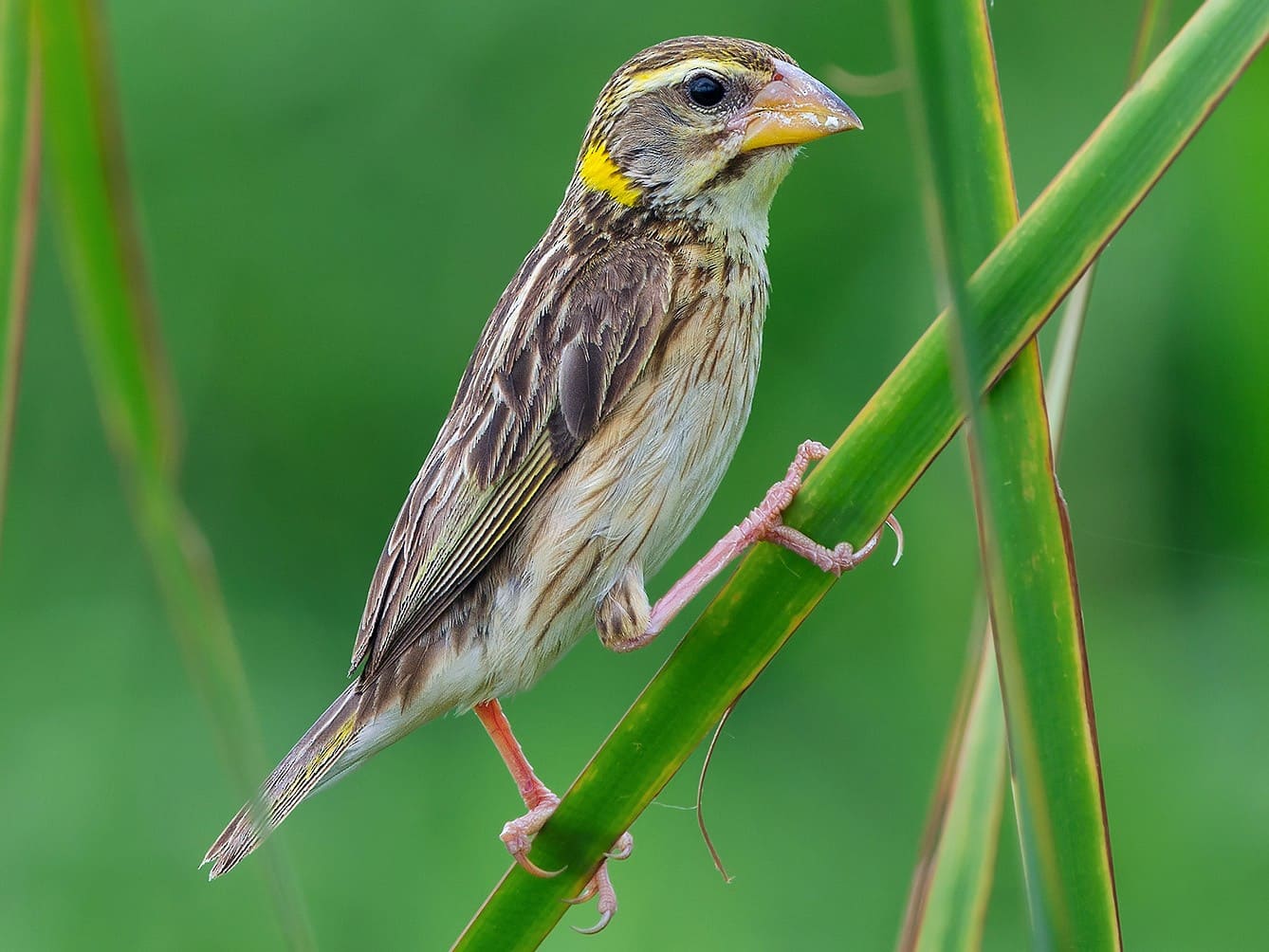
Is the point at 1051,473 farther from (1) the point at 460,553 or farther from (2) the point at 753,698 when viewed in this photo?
(2) the point at 753,698

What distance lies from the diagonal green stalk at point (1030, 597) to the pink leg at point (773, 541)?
26 cm

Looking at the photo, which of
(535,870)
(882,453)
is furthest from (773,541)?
(535,870)

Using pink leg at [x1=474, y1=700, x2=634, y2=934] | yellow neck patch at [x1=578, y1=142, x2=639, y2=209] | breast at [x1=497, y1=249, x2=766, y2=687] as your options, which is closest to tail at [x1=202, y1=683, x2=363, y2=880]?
pink leg at [x1=474, y1=700, x2=634, y2=934]

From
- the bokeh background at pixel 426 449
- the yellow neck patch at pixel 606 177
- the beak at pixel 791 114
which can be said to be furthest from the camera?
Answer: the bokeh background at pixel 426 449

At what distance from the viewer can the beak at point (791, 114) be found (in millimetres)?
1844

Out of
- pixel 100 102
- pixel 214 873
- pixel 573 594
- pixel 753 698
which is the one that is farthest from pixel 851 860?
pixel 100 102

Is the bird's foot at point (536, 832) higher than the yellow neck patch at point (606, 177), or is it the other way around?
the yellow neck patch at point (606, 177)

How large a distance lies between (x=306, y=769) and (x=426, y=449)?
1.89 m

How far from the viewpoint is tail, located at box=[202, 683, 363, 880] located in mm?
1969

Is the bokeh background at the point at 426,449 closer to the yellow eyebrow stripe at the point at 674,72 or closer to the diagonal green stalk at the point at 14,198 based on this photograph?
the yellow eyebrow stripe at the point at 674,72

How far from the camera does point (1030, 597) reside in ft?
3.88

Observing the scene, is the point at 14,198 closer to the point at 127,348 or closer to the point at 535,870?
the point at 127,348

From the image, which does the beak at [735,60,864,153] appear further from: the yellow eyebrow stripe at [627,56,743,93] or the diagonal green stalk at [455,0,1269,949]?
the diagonal green stalk at [455,0,1269,949]

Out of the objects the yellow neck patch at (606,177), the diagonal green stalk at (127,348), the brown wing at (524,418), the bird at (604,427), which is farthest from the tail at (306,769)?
the diagonal green stalk at (127,348)
